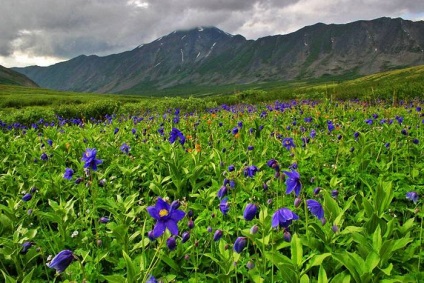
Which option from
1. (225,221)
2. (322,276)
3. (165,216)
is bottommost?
(225,221)

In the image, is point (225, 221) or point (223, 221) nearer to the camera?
point (223, 221)

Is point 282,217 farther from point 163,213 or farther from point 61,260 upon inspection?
point 61,260

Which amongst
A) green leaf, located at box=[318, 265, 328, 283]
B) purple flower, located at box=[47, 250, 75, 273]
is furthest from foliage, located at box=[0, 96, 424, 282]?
purple flower, located at box=[47, 250, 75, 273]

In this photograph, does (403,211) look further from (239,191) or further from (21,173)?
(21,173)

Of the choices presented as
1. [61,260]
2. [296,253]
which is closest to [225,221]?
[296,253]

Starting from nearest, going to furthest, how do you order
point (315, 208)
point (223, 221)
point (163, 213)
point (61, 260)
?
point (61, 260)
point (163, 213)
point (315, 208)
point (223, 221)

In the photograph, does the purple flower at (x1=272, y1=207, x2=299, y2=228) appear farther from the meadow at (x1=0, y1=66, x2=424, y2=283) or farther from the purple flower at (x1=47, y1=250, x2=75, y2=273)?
the purple flower at (x1=47, y1=250, x2=75, y2=273)

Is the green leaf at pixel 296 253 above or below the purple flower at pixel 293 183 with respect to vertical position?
below

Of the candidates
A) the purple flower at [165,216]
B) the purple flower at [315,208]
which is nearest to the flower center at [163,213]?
the purple flower at [165,216]

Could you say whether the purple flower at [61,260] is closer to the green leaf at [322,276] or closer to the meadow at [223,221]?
the meadow at [223,221]

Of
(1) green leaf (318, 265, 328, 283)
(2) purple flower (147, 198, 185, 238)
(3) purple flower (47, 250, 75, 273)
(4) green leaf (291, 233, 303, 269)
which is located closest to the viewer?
(3) purple flower (47, 250, 75, 273)

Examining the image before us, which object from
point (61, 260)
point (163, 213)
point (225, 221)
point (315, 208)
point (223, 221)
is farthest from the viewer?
point (225, 221)

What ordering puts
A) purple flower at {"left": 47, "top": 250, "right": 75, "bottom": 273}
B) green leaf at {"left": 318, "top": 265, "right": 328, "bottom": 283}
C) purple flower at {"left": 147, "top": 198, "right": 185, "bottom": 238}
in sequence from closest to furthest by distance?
purple flower at {"left": 47, "top": 250, "right": 75, "bottom": 273}
purple flower at {"left": 147, "top": 198, "right": 185, "bottom": 238}
green leaf at {"left": 318, "top": 265, "right": 328, "bottom": 283}

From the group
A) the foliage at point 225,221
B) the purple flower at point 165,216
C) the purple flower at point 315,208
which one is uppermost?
the purple flower at point 165,216
